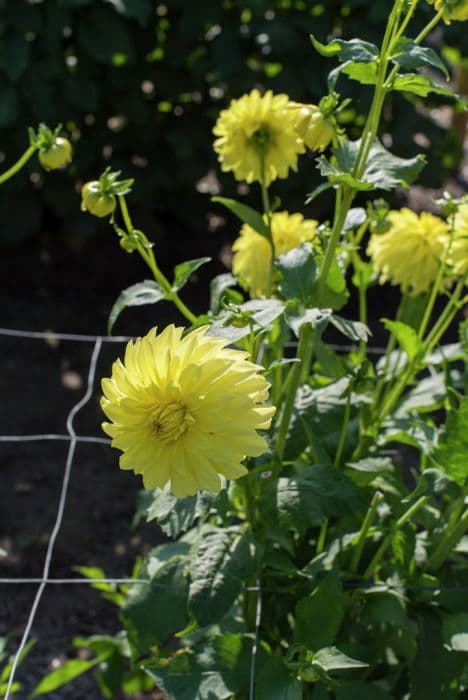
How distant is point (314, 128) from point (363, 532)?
1.61 feet

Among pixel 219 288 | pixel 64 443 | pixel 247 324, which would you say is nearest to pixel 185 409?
pixel 247 324

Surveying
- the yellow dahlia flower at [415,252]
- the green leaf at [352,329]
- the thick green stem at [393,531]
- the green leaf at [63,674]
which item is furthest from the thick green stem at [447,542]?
the green leaf at [63,674]

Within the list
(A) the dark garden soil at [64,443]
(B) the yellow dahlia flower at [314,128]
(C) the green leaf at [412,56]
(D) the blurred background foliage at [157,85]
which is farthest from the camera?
(D) the blurred background foliage at [157,85]

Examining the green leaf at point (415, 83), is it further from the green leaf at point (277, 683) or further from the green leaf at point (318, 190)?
the green leaf at point (277, 683)

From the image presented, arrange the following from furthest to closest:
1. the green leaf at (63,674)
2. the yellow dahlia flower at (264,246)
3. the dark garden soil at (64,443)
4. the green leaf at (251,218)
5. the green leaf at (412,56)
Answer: the dark garden soil at (64,443) < the green leaf at (63,674) < the yellow dahlia flower at (264,246) < the green leaf at (251,218) < the green leaf at (412,56)

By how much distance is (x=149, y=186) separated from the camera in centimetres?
297

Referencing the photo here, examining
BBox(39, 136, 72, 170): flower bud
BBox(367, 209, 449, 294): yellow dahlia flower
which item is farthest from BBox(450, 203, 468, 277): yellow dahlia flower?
BBox(39, 136, 72, 170): flower bud

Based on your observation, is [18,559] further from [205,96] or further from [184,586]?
[205,96]

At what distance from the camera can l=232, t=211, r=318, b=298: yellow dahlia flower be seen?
137 centimetres

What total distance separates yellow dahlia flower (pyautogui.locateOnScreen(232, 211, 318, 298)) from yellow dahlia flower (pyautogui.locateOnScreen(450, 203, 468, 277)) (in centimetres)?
20

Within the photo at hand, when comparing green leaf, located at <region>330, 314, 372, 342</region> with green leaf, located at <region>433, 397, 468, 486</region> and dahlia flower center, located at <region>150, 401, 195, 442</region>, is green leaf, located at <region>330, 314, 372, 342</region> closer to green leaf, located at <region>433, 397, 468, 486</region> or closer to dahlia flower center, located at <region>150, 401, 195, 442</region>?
green leaf, located at <region>433, 397, 468, 486</region>

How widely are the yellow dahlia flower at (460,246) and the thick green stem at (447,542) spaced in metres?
0.35

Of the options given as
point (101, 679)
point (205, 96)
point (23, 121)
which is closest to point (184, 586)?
point (101, 679)

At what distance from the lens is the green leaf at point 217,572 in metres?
A: 1.11
